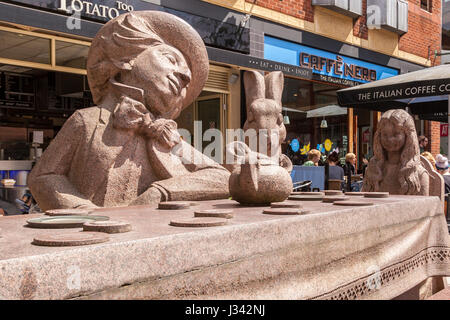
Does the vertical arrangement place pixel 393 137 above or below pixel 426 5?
below

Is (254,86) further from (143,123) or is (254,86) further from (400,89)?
(400,89)

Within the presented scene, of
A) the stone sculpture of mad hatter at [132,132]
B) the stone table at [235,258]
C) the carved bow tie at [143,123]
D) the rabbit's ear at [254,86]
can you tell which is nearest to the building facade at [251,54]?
A: the rabbit's ear at [254,86]

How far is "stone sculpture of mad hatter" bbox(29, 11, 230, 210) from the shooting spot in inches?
110

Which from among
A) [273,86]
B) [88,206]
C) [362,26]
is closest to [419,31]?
[362,26]

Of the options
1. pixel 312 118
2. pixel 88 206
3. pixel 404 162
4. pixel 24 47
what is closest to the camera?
pixel 88 206

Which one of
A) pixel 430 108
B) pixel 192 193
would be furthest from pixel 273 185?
pixel 430 108

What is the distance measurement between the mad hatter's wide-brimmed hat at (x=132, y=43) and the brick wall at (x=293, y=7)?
19.9ft

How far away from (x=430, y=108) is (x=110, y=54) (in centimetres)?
704

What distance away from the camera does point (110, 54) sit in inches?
120

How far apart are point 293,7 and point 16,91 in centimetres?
597

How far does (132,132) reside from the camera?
2939mm

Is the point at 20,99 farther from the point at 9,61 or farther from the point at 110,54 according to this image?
the point at 110,54

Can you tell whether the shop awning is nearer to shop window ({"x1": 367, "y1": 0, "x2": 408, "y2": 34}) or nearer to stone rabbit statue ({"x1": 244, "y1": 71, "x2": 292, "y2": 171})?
stone rabbit statue ({"x1": 244, "y1": 71, "x2": 292, "y2": 171})

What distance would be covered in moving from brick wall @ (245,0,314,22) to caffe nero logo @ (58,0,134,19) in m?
3.13
